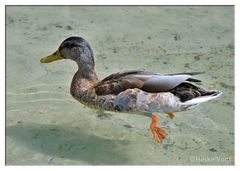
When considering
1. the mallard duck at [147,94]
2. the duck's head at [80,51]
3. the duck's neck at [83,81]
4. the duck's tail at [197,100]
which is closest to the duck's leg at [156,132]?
the mallard duck at [147,94]

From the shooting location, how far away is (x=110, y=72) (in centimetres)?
662

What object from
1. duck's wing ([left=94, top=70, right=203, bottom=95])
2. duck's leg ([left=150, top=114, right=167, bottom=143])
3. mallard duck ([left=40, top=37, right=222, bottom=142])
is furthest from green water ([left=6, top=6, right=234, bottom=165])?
duck's wing ([left=94, top=70, right=203, bottom=95])

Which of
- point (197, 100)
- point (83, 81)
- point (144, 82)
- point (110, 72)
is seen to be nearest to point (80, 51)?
point (83, 81)

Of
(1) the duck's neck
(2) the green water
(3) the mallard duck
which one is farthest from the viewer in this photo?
(1) the duck's neck

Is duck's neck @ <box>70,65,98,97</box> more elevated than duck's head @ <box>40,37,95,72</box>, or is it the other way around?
duck's head @ <box>40,37,95,72</box>

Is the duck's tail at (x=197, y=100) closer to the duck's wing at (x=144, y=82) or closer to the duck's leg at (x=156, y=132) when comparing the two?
the duck's wing at (x=144, y=82)

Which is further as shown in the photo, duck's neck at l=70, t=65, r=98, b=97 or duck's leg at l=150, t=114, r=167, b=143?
duck's neck at l=70, t=65, r=98, b=97

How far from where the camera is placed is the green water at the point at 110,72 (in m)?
5.33

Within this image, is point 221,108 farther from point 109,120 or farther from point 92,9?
point 92,9

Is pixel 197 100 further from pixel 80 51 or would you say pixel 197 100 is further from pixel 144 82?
pixel 80 51

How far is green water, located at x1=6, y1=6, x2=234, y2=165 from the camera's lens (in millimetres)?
5332

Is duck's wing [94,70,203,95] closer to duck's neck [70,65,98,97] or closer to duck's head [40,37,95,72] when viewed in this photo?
duck's neck [70,65,98,97]

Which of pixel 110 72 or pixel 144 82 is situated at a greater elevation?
pixel 110 72

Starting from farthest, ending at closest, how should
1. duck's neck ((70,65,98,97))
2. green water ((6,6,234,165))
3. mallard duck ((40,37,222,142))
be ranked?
duck's neck ((70,65,98,97)) < green water ((6,6,234,165)) < mallard duck ((40,37,222,142))
